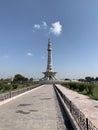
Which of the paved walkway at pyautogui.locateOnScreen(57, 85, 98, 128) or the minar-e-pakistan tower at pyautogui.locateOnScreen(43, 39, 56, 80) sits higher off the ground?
the minar-e-pakistan tower at pyautogui.locateOnScreen(43, 39, 56, 80)

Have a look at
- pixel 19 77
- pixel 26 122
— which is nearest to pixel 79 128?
pixel 26 122

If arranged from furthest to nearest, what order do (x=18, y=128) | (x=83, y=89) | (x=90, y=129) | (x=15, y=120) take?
(x=83, y=89), (x=15, y=120), (x=18, y=128), (x=90, y=129)

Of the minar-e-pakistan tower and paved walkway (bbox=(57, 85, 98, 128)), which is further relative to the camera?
the minar-e-pakistan tower

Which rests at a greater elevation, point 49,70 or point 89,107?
point 49,70

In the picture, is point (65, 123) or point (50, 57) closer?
point (65, 123)

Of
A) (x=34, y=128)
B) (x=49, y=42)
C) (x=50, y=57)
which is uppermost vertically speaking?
(x=49, y=42)

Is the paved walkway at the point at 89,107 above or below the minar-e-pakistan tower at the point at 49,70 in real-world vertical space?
below

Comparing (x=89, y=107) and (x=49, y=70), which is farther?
(x=49, y=70)

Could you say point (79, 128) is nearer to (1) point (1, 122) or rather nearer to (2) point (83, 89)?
(1) point (1, 122)

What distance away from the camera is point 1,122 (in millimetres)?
9484

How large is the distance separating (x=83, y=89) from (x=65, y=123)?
2635 centimetres

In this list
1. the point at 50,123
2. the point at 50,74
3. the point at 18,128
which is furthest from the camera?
the point at 50,74

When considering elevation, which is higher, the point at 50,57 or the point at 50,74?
the point at 50,57

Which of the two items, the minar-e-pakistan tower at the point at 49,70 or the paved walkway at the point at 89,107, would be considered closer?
the paved walkway at the point at 89,107
